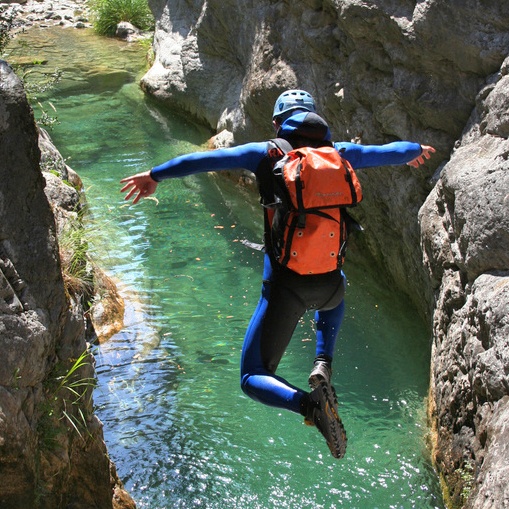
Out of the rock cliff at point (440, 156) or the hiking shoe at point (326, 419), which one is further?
the rock cliff at point (440, 156)

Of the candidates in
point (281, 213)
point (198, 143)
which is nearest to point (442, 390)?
point (281, 213)

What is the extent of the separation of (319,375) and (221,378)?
6.90 ft

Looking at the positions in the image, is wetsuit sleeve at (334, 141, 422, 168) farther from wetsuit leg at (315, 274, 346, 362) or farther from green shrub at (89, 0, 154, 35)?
green shrub at (89, 0, 154, 35)

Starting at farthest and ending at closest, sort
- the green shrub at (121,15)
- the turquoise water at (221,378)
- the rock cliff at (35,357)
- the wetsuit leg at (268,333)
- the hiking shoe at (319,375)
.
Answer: the green shrub at (121,15)
the turquoise water at (221,378)
the wetsuit leg at (268,333)
the hiking shoe at (319,375)
the rock cliff at (35,357)

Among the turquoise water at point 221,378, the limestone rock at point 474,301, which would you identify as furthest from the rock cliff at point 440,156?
the turquoise water at point 221,378

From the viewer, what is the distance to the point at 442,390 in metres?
5.15

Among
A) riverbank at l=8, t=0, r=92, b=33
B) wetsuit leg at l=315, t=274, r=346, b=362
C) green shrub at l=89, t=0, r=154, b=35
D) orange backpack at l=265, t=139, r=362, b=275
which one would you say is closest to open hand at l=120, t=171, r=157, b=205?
orange backpack at l=265, t=139, r=362, b=275

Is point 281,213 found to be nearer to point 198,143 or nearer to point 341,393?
point 341,393

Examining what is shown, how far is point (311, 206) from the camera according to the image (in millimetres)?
3896

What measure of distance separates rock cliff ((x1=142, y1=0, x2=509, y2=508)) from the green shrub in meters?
9.00

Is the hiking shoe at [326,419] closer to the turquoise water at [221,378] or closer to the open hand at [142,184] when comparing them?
the turquoise water at [221,378]

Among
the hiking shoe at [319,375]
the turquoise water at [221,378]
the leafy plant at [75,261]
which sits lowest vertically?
the turquoise water at [221,378]

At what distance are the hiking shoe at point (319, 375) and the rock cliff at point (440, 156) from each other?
2.85ft

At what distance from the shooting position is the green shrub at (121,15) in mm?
17906
